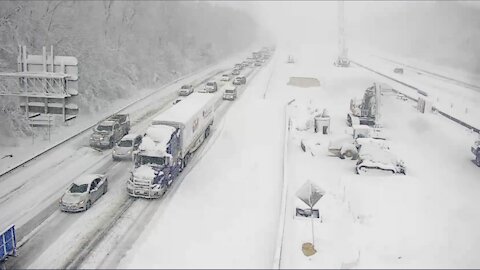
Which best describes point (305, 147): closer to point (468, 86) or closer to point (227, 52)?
point (468, 86)

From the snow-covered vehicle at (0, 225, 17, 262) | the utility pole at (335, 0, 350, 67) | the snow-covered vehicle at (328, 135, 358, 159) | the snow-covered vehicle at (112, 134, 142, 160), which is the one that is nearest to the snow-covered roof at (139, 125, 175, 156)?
the snow-covered vehicle at (112, 134, 142, 160)

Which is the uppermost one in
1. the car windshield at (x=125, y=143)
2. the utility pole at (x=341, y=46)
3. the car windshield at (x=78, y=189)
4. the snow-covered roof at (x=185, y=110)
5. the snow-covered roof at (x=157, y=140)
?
the utility pole at (x=341, y=46)

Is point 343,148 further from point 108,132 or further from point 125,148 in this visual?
point 108,132

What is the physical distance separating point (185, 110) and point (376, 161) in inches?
546

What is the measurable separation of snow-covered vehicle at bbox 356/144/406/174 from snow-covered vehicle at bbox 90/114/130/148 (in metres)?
18.8

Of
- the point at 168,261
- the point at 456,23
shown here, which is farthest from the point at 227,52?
the point at 168,261

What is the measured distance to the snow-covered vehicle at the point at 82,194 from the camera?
75.4ft

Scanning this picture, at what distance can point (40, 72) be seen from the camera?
83.9 feet

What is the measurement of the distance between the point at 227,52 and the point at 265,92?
227 feet

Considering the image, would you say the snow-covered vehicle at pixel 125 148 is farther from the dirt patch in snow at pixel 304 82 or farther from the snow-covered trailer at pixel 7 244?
the dirt patch in snow at pixel 304 82

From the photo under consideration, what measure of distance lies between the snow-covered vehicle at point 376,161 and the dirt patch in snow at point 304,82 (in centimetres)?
3591

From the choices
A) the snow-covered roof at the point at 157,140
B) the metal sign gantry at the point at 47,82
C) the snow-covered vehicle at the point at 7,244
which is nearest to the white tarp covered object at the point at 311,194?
the snow-covered roof at the point at 157,140

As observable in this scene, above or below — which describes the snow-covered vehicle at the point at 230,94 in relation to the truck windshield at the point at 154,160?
above

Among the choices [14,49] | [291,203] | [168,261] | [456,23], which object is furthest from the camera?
[456,23]
